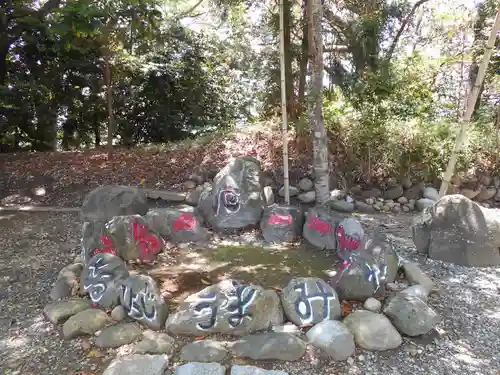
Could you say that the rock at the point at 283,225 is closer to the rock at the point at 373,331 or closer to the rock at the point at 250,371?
the rock at the point at 373,331

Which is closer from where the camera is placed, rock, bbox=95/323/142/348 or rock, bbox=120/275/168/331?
rock, bbox=95/323/142/348

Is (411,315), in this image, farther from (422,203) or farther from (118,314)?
(422,203)

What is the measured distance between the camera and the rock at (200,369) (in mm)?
2434

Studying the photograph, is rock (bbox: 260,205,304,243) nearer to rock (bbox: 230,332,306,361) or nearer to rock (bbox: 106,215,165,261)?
rock (bbox: 106,215,165,261)

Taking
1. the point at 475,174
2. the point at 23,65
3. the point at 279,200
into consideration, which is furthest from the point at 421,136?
the point at 23,65

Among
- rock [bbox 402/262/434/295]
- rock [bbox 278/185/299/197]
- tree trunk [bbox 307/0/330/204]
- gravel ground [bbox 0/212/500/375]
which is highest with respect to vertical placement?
tree trunk [bbox 307/0/330/204]

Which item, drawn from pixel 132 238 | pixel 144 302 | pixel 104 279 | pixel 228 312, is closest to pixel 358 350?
pixel 228 312

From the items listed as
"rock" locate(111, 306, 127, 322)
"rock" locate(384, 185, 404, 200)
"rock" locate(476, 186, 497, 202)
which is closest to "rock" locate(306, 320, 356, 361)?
"rock" locate(111, 306, 127, 322)

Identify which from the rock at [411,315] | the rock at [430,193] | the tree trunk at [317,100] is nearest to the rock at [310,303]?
the rock at [411,315]

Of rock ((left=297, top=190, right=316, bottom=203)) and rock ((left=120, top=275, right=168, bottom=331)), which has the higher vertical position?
rock ((left=297, top=190, right=316, bottom=203))

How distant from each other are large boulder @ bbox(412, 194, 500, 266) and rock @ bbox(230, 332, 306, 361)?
7.08 ft

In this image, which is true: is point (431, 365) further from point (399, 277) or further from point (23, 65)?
point (23, 65)

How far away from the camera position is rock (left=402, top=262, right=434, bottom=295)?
3.40 meters

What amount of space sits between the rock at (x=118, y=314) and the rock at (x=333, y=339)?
1418 mm
